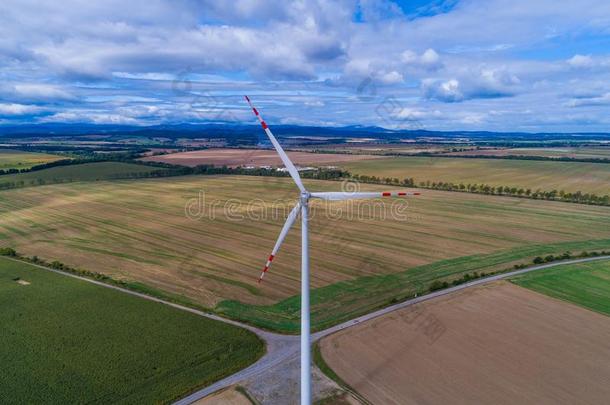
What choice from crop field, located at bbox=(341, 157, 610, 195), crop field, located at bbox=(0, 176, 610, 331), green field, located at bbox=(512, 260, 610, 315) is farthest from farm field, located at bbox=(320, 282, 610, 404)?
crop field, located at bbox=(341, 157, 610, 195)

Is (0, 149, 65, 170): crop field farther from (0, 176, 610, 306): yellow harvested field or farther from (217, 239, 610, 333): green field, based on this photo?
(217, 239, 610, 333): green field

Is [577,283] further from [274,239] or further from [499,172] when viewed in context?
[499,172]

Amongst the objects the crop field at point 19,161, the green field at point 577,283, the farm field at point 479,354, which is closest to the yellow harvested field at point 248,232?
the green field at point 577,283

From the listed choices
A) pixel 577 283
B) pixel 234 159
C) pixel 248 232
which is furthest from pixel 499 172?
pixel 248 232

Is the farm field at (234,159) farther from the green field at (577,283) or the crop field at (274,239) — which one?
the green field at (577,283)

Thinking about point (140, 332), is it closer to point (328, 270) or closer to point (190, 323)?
point (190, 323)
